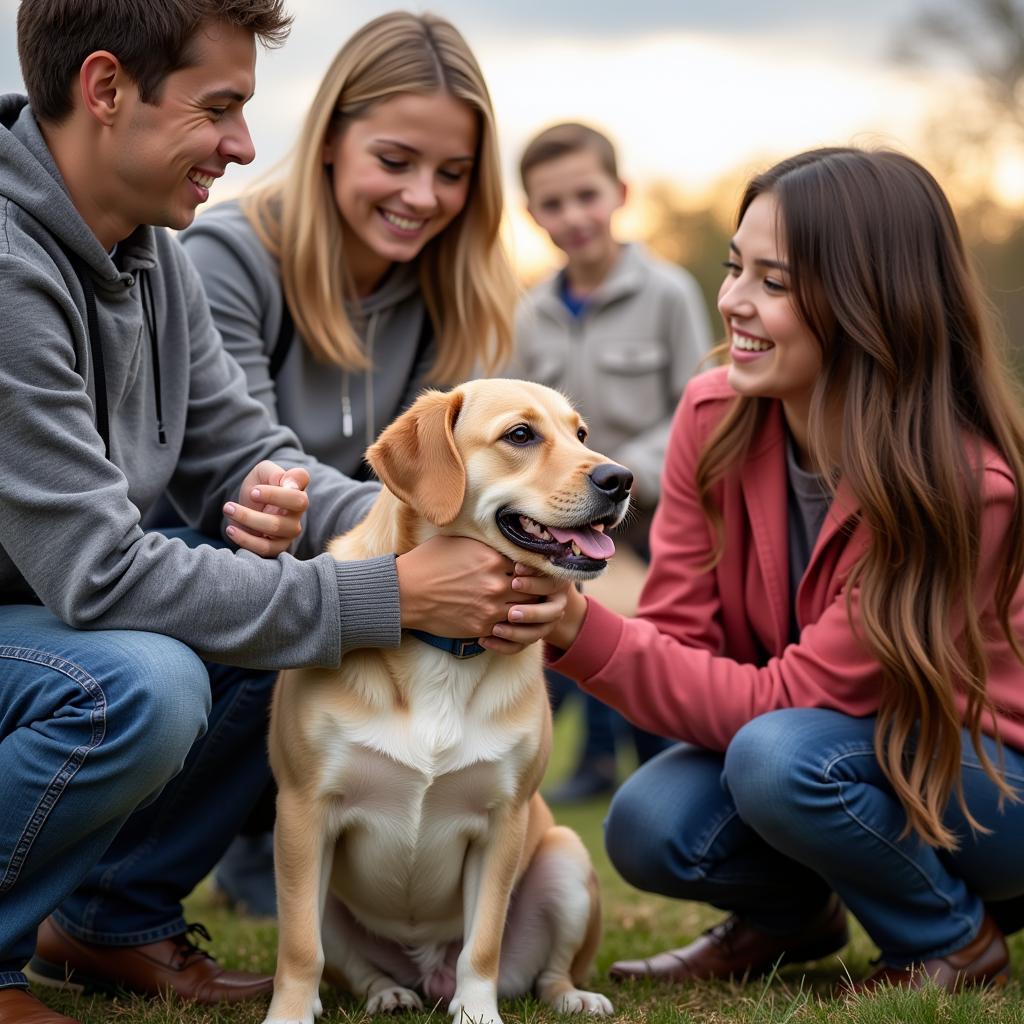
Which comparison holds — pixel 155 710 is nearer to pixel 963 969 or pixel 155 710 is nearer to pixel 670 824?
pixel 670 824

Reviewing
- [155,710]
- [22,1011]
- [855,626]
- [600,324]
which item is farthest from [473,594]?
[600,324]

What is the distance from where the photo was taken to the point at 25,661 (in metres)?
2.76

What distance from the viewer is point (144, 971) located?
131 inches

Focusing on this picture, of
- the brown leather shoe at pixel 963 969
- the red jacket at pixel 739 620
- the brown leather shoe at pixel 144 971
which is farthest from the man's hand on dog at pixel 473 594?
the brown leather shoe at pixel 963 969

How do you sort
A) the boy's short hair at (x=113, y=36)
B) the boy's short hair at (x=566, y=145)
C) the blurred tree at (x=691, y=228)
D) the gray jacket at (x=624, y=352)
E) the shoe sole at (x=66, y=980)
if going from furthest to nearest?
the blurred tree at (x=691, y=228), the boy's short hair at (x=566, y=145), the gray jacket at (x=624, y=352), the shoe sole at (x=66, y=980), the boy's short hair at (x=113, y=36)

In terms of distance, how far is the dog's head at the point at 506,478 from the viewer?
9.73 ft

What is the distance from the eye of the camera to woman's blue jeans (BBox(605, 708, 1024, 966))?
323 centimetres

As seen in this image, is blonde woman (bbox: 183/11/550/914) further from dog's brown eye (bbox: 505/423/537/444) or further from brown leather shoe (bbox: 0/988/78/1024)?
brown leather shoe (bbox: 0/988/78/1024)

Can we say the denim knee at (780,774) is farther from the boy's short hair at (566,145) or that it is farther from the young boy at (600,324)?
the boy's short hair at (566,145)

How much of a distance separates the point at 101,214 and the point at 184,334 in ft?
1.50

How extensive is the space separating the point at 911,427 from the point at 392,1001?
1.84m

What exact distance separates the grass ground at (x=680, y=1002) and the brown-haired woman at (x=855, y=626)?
0.56 feet

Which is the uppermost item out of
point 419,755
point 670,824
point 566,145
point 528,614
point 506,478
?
point 566,145

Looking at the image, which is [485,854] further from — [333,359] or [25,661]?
[333,359]
